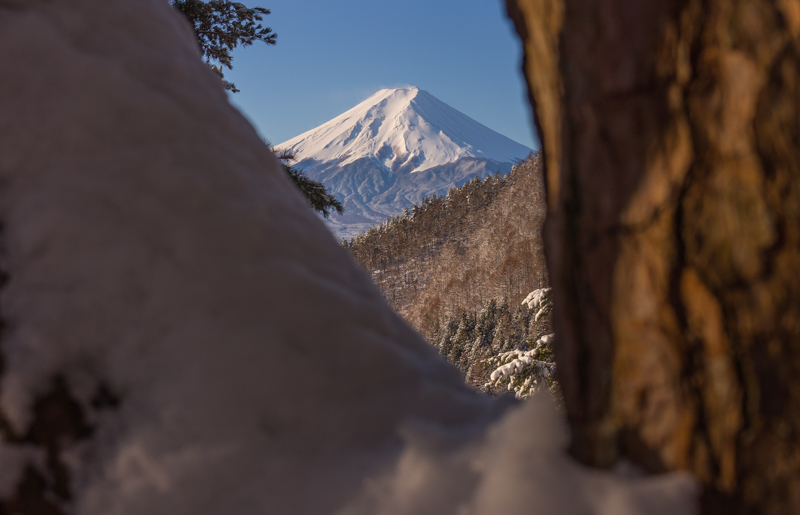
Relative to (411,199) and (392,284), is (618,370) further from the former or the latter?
(411,199)

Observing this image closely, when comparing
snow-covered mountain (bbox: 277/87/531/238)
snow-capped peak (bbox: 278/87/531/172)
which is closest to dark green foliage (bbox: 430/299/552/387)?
snow-covered mountain (bbox: 277/87/531/238)

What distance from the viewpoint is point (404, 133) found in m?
185

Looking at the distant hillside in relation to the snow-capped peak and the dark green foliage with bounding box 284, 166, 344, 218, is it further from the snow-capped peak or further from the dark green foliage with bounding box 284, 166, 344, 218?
the snow-capped peak

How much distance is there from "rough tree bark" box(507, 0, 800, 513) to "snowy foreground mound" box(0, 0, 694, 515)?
11cm

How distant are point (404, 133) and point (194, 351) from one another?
627 feet

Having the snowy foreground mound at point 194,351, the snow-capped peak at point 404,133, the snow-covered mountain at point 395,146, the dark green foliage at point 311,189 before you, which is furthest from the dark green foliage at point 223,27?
the snow-capped peak at point 404,133

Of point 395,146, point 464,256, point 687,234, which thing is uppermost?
point 395,146

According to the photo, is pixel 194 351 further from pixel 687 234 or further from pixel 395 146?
pixel 395 146

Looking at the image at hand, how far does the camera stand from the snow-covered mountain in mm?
176750

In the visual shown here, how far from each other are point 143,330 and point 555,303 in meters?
0.85

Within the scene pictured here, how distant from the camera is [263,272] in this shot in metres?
1.00

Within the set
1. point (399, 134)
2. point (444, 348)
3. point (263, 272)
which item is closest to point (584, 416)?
point (263, 272)

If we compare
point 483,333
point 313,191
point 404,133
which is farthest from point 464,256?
point 404,133

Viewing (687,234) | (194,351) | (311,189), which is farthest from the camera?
(311,189)
